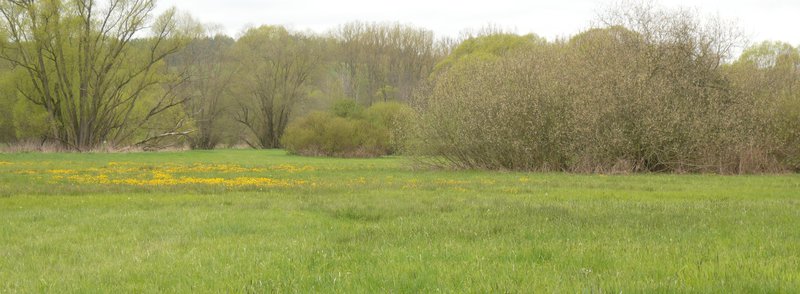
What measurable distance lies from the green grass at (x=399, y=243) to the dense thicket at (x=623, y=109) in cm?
1134

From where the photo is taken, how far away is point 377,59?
73.1 meters

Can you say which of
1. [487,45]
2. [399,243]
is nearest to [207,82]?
[487,45]

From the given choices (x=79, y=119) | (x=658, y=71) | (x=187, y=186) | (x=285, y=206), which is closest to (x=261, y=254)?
(x=285, y=206)

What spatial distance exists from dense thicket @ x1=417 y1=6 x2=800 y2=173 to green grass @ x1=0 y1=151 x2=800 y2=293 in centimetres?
1134

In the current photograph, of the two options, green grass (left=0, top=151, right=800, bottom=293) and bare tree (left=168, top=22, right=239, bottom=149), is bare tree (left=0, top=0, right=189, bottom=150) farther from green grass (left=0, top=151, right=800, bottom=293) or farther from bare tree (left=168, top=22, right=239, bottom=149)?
green grass (left=0, top=151, right=800, bottom=293)

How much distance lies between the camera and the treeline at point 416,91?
2653 cm

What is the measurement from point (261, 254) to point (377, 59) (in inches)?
2633

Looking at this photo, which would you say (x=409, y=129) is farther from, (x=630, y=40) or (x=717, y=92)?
(x=717, y=92)

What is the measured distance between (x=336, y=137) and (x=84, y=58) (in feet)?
74.5

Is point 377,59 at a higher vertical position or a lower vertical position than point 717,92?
higher

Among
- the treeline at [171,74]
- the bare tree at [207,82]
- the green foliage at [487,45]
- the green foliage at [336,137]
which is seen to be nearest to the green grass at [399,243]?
the green foliage at [336,137]

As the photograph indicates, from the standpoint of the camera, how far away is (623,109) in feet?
86.7

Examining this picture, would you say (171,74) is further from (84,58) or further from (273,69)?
(273,69)

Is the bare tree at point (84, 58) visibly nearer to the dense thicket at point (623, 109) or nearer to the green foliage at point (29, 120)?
the green foliage at point (29, 120)
